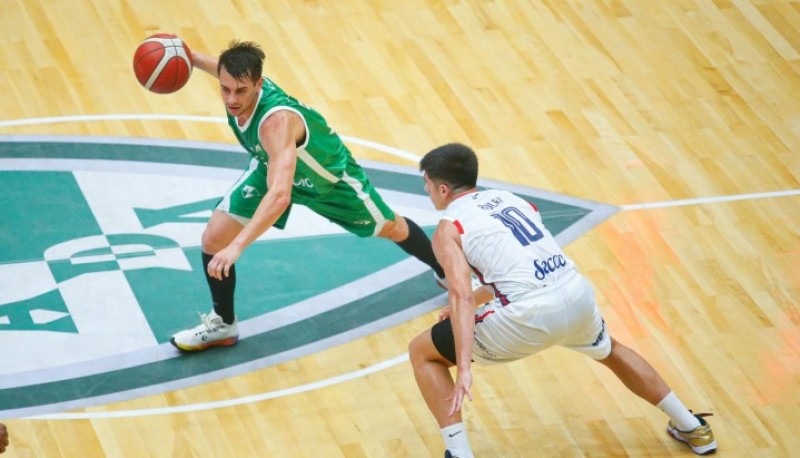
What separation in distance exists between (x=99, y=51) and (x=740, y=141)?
4.23 metres

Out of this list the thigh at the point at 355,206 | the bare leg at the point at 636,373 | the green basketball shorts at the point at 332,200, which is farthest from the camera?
the thigh at the point at 355,206

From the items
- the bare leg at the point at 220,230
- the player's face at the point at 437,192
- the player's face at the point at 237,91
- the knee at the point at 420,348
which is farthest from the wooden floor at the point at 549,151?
the player's face at the point at 237,91

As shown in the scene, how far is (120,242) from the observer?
7621 mm

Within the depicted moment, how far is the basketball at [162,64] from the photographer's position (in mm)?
6770

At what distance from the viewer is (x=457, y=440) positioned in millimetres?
5871

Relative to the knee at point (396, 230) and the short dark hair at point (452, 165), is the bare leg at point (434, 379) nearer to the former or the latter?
the short dark hair at point (452, 165)

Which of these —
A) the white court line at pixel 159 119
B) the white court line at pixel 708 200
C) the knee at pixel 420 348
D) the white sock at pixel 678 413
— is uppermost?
the knee at pixel 420 348

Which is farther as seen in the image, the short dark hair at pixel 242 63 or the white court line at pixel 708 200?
the white court line at pixel 708 200

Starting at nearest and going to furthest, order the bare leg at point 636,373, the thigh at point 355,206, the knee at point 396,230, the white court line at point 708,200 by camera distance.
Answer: the bare leg at point 636,373
the thigh at point 355,206
the knee at point 396,230
the white court line at point 708,200

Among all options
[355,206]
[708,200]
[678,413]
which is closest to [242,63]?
[355,206]

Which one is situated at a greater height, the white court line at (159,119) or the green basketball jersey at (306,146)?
the green basketball jersey at (306,146)

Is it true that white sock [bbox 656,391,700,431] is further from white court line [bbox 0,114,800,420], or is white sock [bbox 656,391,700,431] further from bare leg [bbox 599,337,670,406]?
white court line [bbox 0,114,800,420]

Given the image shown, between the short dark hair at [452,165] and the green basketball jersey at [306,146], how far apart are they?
0.81 metres

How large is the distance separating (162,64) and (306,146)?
867 millimetres
